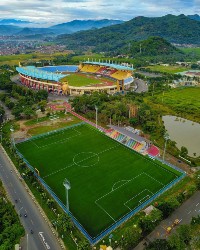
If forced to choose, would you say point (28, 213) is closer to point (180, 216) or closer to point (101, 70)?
point (180, 216)

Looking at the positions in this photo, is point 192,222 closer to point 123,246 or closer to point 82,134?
point 123,246

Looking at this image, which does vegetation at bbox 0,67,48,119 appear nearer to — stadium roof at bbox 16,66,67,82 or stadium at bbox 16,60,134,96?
stadium roof at bbox 16,66,67,82

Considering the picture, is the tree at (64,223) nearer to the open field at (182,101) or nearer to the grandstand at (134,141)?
the grandstand at (134,141)

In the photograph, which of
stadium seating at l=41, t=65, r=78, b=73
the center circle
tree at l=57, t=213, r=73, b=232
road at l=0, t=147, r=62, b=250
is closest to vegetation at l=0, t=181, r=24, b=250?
road at l=0, t=147, r=62, b=250

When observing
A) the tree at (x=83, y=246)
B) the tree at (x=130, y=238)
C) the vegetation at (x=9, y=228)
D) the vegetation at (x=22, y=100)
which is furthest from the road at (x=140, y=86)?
the tree at (x=83, y=246)

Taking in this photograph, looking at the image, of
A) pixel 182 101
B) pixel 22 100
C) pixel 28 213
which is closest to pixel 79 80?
pixel 22 100
